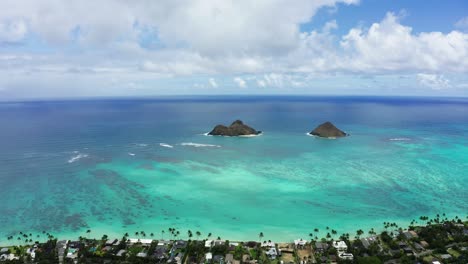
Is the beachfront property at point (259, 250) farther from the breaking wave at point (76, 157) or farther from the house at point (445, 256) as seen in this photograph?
the breaking wave at point (76, 157)

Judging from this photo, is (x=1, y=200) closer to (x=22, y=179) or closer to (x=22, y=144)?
(x=22, y=179)

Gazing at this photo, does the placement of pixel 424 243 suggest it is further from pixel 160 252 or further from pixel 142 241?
pixel 142 241

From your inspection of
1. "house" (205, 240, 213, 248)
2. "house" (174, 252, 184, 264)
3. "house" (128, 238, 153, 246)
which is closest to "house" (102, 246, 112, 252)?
"house" (128, 238, 153, 246)

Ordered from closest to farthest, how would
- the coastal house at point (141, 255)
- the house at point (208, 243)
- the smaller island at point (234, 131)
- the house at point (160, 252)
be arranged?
the coastal house at point (141, 255) < the house at point (160, 252) < the house at point (208, 243) < the smaller island at point (234, 131)

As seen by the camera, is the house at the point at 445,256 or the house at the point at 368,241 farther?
the house at the point at 368,241

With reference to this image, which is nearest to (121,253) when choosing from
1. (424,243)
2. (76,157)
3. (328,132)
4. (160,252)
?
(160,252)

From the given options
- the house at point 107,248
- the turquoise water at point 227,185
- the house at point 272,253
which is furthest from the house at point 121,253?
the house at point 272,253

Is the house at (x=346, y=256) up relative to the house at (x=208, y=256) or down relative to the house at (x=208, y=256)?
up

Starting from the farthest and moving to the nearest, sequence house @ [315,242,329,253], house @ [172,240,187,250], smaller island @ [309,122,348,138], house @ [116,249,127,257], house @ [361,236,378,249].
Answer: smaller island @ [309,122,348,138]
house @ [172,240,187,250]
house @ [361,236,378,249]
house @ [315,242,329,253]
house @ [116,249,127,257]

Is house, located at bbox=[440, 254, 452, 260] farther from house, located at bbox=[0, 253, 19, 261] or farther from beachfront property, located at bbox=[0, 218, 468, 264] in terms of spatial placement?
house, located at bbox=[0, 253, 19, 261]
